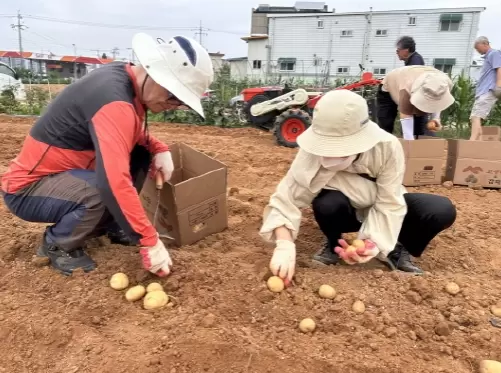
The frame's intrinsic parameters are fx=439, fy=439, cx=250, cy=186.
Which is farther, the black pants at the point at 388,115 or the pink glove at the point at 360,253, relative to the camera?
the black pants at the point at 388,115

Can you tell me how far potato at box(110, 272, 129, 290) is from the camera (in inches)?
85.7

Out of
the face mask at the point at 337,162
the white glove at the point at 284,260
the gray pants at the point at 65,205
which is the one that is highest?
the face mask at the point at 337,162

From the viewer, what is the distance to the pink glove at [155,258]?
2041 mm

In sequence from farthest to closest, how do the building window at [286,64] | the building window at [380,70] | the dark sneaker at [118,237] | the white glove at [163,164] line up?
1. the building window at [286,64]
2. the building window at [380,70]
3. the dark sneaker at [118,237]
4. the white glove at [163,164]

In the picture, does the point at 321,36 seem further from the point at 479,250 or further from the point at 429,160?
the point at 479,250

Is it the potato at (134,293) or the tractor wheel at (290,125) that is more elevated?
the tractor wheel at (290,125)

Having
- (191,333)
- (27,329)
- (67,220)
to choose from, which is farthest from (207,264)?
(27,329)

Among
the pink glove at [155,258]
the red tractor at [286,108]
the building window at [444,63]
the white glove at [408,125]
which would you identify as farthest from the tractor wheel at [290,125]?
the building window at [444,63]

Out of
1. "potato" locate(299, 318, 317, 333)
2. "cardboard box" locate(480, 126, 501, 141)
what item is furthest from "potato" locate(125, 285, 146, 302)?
"cardboard box" locate(480, 126, 501, 141)

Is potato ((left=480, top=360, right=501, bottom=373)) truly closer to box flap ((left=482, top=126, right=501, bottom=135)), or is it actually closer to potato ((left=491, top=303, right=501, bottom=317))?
potato ((left=491, top=303, right=501, bottom=317))

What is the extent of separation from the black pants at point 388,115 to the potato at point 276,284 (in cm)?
379

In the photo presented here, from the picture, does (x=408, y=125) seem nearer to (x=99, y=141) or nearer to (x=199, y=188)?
(x=199, y=188)

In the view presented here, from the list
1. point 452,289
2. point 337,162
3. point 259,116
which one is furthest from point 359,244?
point 259,116

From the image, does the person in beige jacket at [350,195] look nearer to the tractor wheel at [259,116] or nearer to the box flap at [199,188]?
the box flap at [199,188]
